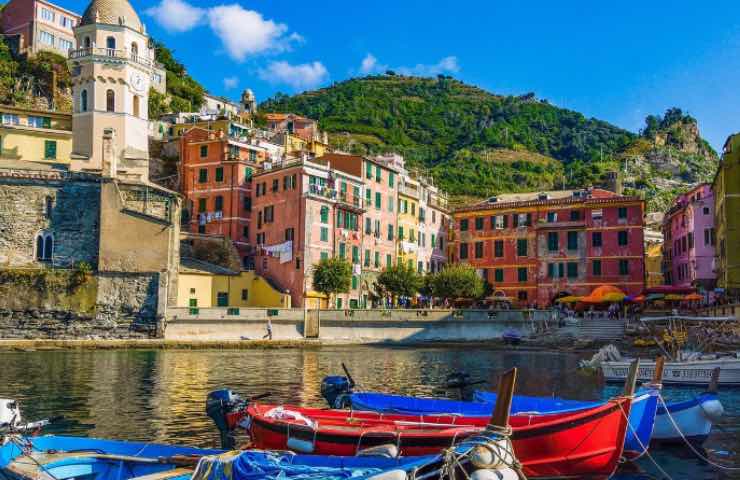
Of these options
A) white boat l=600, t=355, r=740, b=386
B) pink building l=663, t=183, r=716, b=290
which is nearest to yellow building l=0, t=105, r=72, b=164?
white boat l=600, t=355, r=740, b=386

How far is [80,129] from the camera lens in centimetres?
6375

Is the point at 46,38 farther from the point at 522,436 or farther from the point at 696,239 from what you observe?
the point at 522,436

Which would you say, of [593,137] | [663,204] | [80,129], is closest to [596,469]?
[80,129]

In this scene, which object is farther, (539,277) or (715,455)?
(539,277)

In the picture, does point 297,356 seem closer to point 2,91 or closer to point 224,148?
point 224,148

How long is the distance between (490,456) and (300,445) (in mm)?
5636

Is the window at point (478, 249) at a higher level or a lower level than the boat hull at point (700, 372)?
higher

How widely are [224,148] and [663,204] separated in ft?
246

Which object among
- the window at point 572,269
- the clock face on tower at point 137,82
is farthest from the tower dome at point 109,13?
the window at point 572,269

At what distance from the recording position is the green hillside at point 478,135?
13088 cm

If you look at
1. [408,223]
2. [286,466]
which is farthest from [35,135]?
[286,466]

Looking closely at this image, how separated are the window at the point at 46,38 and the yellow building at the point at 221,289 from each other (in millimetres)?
40474

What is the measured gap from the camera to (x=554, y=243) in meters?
66.7

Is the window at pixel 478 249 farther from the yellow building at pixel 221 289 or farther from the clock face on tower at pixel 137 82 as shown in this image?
the clock face on tower at pixel 137 82
